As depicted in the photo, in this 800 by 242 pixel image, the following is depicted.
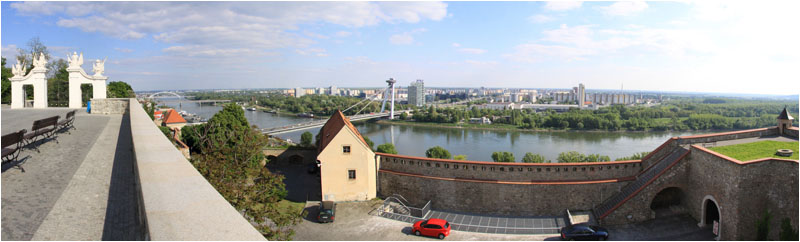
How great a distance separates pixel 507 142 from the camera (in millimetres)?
28156

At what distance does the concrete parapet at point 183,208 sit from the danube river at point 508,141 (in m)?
19.5

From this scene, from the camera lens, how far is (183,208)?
172cm

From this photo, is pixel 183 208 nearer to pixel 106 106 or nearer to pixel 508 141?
pixel 106 106

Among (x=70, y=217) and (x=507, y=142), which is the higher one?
(x=70, y=217)

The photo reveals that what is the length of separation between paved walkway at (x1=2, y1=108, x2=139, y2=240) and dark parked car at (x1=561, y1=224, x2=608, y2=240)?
6.07 metres

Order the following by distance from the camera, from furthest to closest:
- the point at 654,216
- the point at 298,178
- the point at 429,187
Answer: the point at 298,178 < the point at 429,187 < the point at 654,216

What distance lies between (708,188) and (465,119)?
36416mm

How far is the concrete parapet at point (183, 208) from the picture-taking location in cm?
150

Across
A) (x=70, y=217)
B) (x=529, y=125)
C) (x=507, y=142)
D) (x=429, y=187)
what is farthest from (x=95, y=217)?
(x=529, y=125)

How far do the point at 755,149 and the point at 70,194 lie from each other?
29.5 feet

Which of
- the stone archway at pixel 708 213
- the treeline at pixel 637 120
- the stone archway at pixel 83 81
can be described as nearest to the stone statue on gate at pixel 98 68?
the stone archway at pixel 83 81

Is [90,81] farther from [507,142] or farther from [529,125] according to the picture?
[529,125]

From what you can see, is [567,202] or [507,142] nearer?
[567,202]

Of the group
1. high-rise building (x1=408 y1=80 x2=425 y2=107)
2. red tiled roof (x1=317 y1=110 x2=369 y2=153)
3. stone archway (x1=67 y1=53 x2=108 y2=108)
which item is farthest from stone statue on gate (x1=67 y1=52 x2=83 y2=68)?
high-rise building (x1=408 y1=80 x2=425 y2=107)
